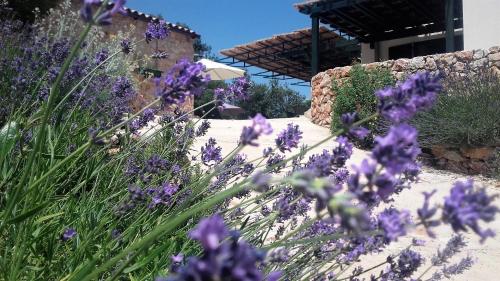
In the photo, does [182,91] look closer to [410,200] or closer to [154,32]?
[154,32]

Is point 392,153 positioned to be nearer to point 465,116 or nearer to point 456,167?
point 465,116

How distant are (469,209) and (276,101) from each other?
24.7m

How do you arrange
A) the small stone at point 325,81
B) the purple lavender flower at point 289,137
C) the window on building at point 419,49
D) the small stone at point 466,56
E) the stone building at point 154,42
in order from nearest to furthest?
1. the purple lavender flower at point 289,137
2. the small stone at point 466,56
3. the small stone at point 325,81
4. the stone building at point 154,42
5. the window on building at point 419,49

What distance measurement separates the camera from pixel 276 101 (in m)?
25.2

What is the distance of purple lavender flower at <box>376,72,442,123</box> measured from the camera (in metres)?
0.92

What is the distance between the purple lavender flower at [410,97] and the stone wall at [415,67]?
21.6 ft

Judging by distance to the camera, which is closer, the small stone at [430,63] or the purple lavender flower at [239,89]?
the purple lavender flower at [239,89]

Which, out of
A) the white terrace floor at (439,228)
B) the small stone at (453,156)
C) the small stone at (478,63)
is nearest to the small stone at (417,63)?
the small stone at (478,63)

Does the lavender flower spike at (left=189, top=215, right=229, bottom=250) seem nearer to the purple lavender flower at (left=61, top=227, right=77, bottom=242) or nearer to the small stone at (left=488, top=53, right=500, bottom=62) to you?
the purple lavender flower at (left=61, top=227, right=77, bottom=242)

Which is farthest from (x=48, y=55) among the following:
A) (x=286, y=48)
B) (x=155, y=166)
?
(x=286, y=48)

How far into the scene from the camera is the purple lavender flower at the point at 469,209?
0.62 meters

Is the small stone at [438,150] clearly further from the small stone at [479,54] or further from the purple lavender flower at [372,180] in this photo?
the purple lavender flower at [372,180]

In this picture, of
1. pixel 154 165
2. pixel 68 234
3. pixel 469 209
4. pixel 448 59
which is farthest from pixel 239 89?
pixel 448 59

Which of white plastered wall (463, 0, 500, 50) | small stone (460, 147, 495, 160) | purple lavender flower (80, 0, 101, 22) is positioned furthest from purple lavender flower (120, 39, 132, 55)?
white plastered wall (463, 0, 500, 50)
